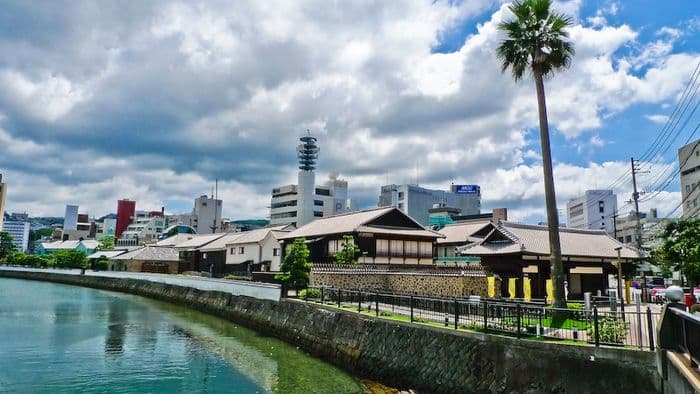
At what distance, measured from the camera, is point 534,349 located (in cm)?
1380

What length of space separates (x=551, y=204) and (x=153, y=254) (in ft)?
235

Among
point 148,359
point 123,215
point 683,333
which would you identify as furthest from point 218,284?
point 123,215

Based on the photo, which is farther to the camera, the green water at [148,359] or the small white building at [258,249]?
the small white building at [258,249]

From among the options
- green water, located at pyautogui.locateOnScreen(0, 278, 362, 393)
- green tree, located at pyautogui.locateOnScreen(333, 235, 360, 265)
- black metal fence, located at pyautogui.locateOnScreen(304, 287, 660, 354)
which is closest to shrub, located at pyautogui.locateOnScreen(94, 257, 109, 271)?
green water, located at pyautogui.locateOnScreen(0, 278, 362, 393)

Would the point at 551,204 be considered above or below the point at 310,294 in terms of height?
above

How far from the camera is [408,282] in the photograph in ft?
118

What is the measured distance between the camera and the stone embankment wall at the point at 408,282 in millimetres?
33250

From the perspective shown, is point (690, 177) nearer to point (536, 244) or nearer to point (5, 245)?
point (536, 244)

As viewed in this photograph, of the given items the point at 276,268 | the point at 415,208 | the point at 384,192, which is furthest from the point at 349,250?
the point at 384,192

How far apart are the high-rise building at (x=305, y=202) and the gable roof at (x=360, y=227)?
57.4 meters

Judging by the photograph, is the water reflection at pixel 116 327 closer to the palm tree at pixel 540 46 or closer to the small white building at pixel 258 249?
the small white building at pixel 258 249

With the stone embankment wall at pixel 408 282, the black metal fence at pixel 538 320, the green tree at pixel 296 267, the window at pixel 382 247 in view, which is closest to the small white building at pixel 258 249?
the window at pixel 382 247

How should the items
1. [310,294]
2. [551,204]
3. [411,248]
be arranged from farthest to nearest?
1. [411,248]
2. [310,294]
3. [551,204]

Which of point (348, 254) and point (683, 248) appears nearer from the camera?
point (683, 248)
